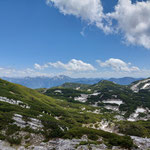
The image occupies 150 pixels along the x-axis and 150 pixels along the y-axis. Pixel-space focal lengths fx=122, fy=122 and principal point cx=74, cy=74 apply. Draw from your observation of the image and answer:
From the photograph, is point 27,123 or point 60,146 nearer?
point 60,146

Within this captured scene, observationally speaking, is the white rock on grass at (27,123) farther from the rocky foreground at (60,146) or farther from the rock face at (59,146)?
the rock face at (59,146)

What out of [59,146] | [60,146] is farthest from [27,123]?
[60,146]

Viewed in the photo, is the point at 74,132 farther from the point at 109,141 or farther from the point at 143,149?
the point at 143,149

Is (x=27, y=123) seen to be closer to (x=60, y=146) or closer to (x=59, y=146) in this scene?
(x=59, y=146)

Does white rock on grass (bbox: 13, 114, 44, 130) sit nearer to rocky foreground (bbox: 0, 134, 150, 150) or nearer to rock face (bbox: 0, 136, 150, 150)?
rocky foreground (bbox: 0, 134, 150, 150)

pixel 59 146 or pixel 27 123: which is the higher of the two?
pixel 27 123

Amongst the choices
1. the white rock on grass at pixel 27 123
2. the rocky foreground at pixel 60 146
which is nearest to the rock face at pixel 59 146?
the rocky foreground at pixel 60 146

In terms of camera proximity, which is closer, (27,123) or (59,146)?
(59,146)

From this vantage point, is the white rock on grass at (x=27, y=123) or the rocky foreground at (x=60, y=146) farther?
the white rock on grass at (x=27, y=123)

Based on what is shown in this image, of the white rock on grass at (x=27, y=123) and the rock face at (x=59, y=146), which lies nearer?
the rock face at (x=59, y=146)

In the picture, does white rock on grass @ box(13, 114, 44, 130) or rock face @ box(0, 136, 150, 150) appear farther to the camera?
white rock on grass @ box(13, 114, 44, 130)

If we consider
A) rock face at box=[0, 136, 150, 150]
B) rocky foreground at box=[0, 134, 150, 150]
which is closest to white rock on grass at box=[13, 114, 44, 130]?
rocky foreground at box=[0, 134, 150, 150]

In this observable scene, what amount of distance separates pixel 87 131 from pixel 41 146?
10263mm

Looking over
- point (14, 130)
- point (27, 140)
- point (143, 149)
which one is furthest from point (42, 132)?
point (143, 149)
